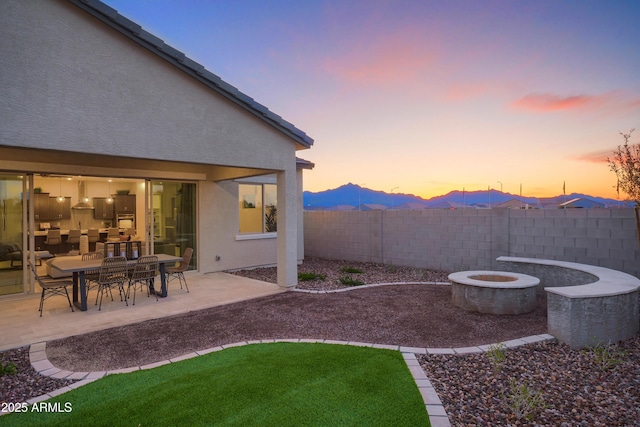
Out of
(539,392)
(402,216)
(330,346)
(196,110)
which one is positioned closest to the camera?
(539,392)

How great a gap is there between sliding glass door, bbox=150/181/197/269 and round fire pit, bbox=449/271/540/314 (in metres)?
8.23

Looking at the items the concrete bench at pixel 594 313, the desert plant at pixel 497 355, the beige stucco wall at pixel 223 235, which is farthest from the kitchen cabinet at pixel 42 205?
the concrete bench at pixel 594 313

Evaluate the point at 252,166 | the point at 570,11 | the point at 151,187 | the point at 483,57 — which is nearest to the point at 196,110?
the point at 252,166

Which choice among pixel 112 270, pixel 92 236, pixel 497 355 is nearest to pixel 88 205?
pixel 92 236

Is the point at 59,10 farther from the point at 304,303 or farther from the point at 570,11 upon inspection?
the point at 570,11

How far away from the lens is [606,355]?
4.75 meters

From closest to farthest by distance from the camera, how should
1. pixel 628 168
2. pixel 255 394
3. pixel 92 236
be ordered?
pixel 255 394 → pixel 628 168 → pixel 92 236

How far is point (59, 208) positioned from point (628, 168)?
19533 millimetres

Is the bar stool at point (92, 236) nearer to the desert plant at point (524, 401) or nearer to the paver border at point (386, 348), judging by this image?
the paver border at point (386, 348)

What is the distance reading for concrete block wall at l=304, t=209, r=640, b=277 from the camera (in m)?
8.00

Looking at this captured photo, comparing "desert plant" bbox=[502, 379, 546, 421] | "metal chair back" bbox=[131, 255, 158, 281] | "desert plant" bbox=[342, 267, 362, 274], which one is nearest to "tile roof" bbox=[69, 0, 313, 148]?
"metal chair back" bbox=[131, 255, 158, 281]

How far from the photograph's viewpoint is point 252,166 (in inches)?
329

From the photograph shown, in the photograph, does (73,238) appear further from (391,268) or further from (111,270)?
(391,268)

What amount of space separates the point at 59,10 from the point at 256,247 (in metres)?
8.64
